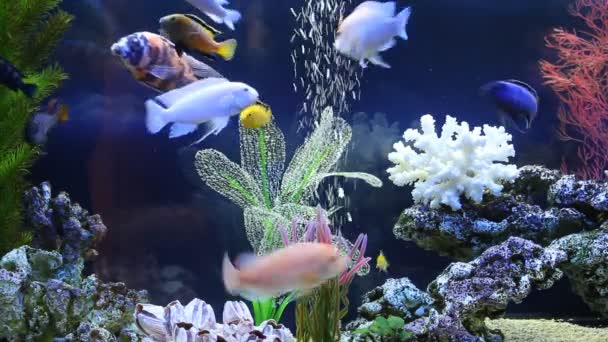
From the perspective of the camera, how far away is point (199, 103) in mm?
2713

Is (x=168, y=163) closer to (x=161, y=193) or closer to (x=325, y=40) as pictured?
(x=161, y=193)

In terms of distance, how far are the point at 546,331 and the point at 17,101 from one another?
11.8 ft

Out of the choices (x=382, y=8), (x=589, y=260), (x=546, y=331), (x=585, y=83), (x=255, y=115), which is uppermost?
(x=585, y=83)

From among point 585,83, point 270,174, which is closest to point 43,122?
point 270,174

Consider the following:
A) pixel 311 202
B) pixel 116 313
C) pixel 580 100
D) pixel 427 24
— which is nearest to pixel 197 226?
pixel 311 202

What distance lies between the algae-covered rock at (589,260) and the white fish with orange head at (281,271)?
5.78 feet

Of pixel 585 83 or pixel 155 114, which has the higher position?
pixel 585 83

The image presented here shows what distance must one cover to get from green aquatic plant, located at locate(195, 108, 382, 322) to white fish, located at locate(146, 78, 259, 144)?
1463mm

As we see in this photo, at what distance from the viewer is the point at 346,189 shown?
4.72 metres

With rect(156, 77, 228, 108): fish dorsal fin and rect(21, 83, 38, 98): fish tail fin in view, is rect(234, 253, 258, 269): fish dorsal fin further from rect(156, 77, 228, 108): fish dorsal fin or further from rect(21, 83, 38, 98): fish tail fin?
rect(21, 83, 38, 98): fish tail fin

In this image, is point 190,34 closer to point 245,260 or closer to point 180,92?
point 180,92

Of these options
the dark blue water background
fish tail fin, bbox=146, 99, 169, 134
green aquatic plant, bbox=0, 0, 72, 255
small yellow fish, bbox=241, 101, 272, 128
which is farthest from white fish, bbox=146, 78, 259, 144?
the dark blue water background

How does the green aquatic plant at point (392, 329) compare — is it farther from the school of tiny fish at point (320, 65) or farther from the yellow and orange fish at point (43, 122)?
the yellow and orange fish at point (43, 122)

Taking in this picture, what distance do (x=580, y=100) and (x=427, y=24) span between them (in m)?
1.35
